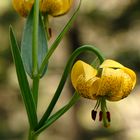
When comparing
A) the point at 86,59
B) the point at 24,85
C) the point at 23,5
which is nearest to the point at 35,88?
the point at 24,85

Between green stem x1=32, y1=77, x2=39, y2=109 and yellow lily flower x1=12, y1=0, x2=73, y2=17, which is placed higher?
yellow lily flower x1=12, y1=0, x2=73, y2=17

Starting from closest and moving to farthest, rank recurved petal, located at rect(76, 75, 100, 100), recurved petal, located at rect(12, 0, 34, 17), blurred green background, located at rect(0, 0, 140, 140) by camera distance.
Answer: recurved petal, located at rect(76, 75, 100, 100) → recurved petal, located at rect(12, 0, 34, 17) → blurred green background, located at rect(0, 0, 140, 140)

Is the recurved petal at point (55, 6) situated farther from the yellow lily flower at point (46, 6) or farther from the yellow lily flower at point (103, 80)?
the yellow lily flower at point (103, 80)

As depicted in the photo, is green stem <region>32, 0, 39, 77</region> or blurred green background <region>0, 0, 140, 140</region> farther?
blurred green background <region>0, 0, 140, 140</region>

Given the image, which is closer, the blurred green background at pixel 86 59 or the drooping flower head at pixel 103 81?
the drooping flower head at pixel 103 81

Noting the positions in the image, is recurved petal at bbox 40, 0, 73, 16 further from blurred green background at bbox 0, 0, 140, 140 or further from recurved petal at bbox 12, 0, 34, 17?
blurred green background at bbox 0, 0, 140, 140

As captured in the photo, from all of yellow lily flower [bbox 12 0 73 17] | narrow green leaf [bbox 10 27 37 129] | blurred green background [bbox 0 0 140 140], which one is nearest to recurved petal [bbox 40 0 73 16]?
yellow lily flower [bbox 12 0 73 17]

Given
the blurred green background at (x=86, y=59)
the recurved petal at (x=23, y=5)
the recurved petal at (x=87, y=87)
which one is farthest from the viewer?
the blurred green background at (x=86, y=59)

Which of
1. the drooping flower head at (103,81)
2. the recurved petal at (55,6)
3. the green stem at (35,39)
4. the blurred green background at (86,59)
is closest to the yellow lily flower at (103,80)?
the drooping flower head at (103,81)

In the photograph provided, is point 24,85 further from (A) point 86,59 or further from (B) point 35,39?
(A) point 86,59

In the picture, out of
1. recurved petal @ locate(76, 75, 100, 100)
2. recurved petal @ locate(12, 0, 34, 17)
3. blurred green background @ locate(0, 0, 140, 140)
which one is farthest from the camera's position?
blurred green background @ locate(0, 0, 140, 140)
